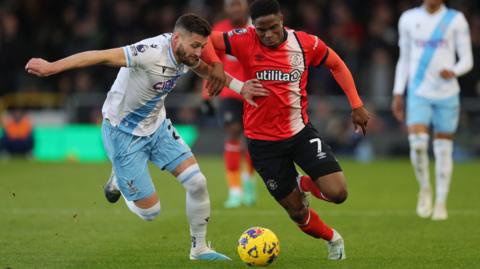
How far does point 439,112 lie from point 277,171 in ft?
12.6

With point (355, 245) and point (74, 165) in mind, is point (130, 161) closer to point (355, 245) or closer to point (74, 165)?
point (355, 245)

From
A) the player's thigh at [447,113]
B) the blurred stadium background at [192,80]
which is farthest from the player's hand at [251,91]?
the blurred stadium background at [192,80]

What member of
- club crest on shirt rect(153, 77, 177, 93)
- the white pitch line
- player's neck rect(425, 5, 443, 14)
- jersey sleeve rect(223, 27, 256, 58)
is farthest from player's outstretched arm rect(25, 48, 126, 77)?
player's neck rect(425, 5, 443, 14)

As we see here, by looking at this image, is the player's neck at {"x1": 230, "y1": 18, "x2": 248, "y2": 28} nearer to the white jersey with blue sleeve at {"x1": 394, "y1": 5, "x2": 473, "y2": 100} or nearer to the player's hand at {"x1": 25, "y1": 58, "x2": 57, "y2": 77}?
the white jersey with blue sleeve at {"x1": 394, "y1": 5, "x2": 473, "y2": 100}

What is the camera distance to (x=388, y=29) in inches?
853

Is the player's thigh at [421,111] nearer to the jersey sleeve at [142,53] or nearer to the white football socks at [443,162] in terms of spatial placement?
the white football socks at [443,162]

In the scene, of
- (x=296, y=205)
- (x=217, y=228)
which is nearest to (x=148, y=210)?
(x=296, y=205)

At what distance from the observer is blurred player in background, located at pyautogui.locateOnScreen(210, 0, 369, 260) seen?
8.34 m

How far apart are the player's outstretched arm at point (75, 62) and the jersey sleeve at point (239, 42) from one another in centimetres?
108

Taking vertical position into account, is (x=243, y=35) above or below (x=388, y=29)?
above

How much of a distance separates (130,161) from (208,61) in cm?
117

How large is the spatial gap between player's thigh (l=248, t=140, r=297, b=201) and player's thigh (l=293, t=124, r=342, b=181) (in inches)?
4.8

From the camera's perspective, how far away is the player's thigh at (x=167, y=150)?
8.36m

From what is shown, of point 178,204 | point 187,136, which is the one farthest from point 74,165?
point 178,204
